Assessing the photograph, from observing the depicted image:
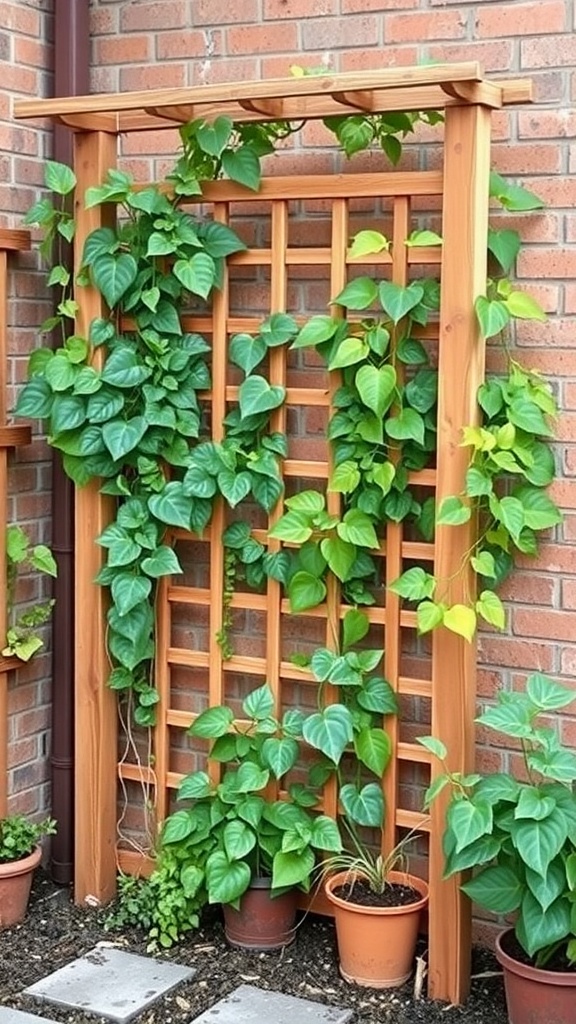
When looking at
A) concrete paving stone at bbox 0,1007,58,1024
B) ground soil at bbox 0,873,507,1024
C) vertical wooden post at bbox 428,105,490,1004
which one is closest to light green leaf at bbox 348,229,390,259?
vertical wooden post at bbox 428,105,490,1004

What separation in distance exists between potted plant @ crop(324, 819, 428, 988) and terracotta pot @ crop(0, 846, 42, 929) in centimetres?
70

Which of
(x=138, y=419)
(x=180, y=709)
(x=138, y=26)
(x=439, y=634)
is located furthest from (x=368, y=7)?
(x=180, y=709)

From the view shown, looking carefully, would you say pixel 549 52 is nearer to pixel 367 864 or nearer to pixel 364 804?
pixel 364 804

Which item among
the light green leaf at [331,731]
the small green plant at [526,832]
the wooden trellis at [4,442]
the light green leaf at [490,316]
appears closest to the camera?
the small green plant at [526,832]

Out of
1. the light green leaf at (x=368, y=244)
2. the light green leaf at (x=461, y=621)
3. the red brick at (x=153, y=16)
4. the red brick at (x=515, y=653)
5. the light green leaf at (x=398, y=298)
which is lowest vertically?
the red brick at (x=515, y=653)

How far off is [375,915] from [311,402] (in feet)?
3.55

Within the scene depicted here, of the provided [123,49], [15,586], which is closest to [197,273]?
[123,49]

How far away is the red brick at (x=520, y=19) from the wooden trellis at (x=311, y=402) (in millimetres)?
173

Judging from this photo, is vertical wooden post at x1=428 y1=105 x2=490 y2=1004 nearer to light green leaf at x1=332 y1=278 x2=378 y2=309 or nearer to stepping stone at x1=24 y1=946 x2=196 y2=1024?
light green leaf at x1=332 y1=278 x2=378 y2=309

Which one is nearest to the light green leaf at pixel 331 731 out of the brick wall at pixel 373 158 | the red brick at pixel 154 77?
the brick wall at pixel 373 158

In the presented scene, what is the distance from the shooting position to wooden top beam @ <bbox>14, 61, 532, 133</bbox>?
2.62m

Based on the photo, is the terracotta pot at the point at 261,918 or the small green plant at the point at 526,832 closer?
the small green plant at the point at 526,832

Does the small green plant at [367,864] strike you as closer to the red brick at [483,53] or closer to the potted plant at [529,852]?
the potted plant at [529,852]

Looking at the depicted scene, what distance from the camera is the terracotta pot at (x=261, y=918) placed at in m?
3.08
